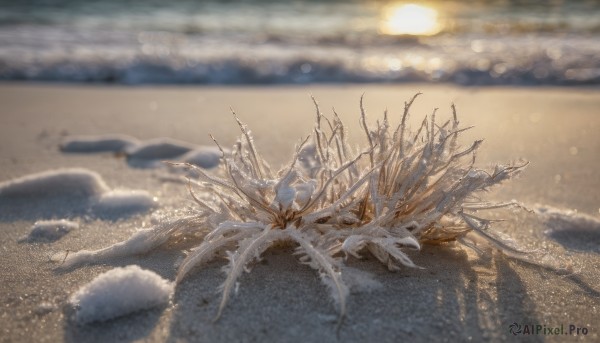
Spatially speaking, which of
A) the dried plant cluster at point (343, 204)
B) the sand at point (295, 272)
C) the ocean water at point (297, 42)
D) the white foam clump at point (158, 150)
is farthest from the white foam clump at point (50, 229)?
the ocean water at point (297, 42)

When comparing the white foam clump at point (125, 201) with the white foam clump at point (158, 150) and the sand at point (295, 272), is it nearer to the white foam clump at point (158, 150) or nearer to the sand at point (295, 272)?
the sand at point (295, 272)

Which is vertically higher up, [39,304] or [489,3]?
[489,3]

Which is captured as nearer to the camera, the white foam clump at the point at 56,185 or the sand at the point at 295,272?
the sand at the point at 295,272

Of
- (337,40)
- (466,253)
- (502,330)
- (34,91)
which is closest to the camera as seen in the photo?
(502,330)

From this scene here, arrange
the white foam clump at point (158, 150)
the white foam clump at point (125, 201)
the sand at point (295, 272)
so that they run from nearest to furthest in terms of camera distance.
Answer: the sand at point (295, 272) → the white foam clump at point (125, 201) → the white foam clump at point (158, 150)

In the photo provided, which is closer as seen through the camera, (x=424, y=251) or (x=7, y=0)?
(x=424, y=251)

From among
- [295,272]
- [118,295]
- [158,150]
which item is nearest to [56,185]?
[158,150]

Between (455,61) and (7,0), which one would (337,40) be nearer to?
(455,61)

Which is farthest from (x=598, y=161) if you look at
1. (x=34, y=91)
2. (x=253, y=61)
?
(x=34, y=91)
